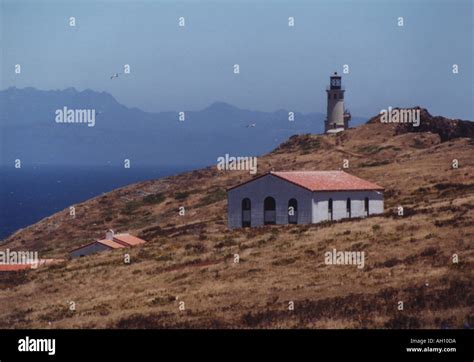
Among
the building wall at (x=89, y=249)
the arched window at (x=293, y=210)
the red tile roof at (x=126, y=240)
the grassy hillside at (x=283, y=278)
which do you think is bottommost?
the grassy hillside at (x=283, y=278)

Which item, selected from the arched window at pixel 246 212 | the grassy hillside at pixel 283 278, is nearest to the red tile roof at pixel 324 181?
the arched window at pixel 246 212

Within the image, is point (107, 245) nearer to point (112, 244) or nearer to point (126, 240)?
point (112, 244)

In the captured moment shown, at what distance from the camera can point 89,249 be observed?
74.8 metres

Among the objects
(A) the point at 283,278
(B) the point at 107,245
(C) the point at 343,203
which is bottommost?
(A) the point at 283,278

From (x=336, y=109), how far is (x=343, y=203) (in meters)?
78.3

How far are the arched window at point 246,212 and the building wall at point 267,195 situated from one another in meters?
0.23

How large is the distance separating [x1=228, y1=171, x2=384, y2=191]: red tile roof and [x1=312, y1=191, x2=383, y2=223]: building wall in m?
0.38

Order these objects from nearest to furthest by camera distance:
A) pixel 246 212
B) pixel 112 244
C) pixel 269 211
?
pixel 269 211
pixel 112 244
pixel 246 212

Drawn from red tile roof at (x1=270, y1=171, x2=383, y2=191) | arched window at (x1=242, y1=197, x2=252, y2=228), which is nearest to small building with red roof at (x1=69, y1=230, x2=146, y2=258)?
arched window at (x1=242, y1=197, x2=252, y2=228)

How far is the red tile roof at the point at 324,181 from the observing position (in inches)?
2867

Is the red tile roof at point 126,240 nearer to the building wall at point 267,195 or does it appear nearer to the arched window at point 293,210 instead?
the building wall at point 267,195

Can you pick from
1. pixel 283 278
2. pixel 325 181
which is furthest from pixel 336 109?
pixel 283 278

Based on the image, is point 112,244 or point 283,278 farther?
point 112,244
